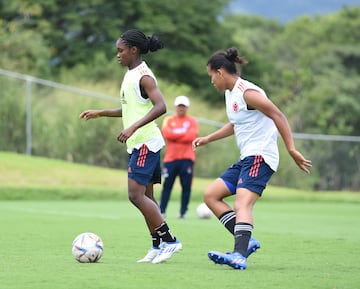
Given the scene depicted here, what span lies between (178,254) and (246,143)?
70.3 inches

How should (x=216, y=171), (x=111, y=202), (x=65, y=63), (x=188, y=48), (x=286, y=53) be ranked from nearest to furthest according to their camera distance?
(x=111, y=202)
(x=216, y=171)
(x=65, y=63)
(x=188, y=48)
(x=286, y=53)

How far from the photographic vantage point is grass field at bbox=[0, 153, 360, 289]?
8.01 metres

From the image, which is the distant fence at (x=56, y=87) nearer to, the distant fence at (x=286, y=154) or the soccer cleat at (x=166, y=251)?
the distant fence at (x=286, y=154)

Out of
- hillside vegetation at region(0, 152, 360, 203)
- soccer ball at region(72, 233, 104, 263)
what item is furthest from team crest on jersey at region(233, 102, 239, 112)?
hillside vegetation at region(0, 152, 360, 203)

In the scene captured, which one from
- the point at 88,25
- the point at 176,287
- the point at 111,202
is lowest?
the point at 111,202

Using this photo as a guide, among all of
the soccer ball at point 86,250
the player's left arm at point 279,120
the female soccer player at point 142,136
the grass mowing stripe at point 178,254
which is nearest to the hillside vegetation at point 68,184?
the grass mowing stripe at point 178,254

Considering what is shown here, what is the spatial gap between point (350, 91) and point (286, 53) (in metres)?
15.8

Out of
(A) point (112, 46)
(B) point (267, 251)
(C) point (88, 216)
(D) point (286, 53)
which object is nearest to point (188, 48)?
(A) point (112, 46)

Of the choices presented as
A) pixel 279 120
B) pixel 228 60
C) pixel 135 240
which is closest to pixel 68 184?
pixel 135 240

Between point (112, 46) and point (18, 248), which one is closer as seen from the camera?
point (18, 248)

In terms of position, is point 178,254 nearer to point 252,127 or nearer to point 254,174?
point 254,174

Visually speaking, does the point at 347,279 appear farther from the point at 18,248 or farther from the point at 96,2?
the point at 96,2

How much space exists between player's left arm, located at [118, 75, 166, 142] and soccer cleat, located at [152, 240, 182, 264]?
1180mm

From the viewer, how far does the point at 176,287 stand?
295 inches
